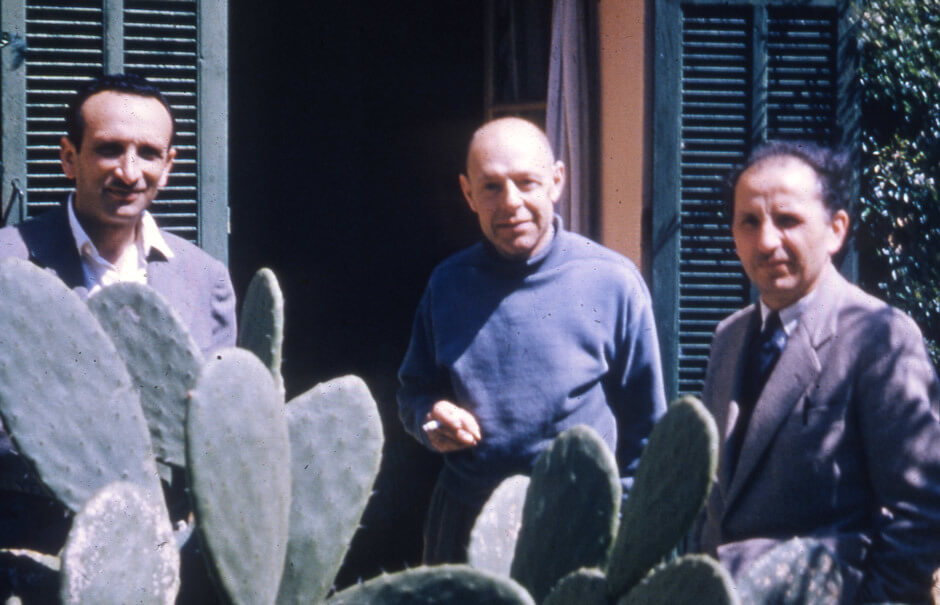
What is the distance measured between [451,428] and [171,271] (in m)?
0.73

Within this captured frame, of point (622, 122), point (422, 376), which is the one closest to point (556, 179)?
point (422, 376)

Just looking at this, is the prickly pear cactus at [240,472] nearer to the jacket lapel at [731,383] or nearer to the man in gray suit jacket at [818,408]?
the man in gray suit jacket at [818,408]

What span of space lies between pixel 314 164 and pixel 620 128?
97.0 inches

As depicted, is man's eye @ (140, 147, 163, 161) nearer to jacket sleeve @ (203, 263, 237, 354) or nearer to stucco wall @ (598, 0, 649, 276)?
jacket sleeve @ (203, 263, 237, 354)

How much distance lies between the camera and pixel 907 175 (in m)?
4.15

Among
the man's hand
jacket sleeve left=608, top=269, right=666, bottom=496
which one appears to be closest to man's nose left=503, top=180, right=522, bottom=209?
jacket sleeve left=608, top=269, right=666, bottom=496

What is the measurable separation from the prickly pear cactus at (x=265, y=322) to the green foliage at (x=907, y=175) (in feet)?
10.5

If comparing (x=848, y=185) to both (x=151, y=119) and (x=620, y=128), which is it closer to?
(x=151, y=119)

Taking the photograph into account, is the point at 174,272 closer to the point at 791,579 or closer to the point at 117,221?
the point at 117,221

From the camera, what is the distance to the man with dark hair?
2.41 metres

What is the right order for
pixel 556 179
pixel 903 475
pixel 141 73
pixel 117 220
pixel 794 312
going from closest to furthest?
1. pixel 903 475
2. pixel 794 312
3. pixel 117 220
4. pixel 556 179
5. pixel 141 73

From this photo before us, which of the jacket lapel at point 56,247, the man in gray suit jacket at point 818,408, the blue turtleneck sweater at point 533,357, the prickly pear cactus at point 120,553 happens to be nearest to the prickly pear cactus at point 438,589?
the prickly pear cactus at point 120,553

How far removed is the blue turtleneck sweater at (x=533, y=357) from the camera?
9.36 ft

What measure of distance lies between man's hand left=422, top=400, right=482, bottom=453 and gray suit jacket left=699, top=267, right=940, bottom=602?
65 cm
